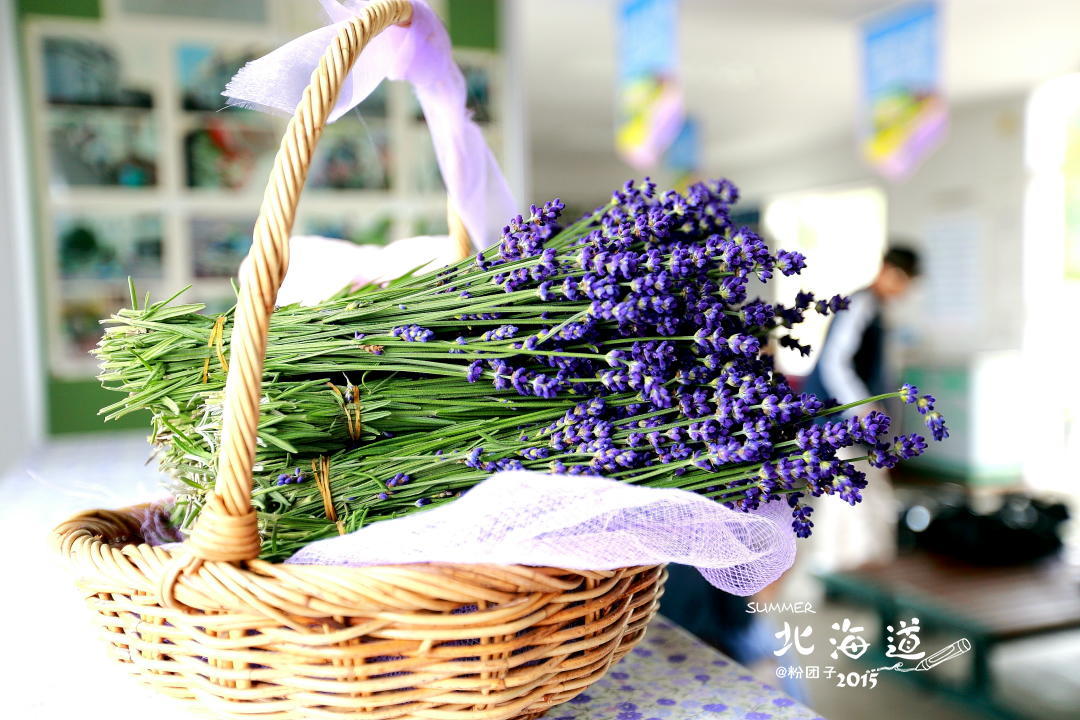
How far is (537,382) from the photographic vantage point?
1.75 feet

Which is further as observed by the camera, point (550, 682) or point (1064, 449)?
point (1064, 449)

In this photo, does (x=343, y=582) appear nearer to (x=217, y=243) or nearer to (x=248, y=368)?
(x=248, y=368)

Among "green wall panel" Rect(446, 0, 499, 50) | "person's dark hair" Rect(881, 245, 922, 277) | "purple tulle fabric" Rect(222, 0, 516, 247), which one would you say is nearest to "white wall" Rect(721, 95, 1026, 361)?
"person's dark hair" Rect(881, 245, 922, 277)

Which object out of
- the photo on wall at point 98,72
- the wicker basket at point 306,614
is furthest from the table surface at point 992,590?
the photo on wall at point 98,72

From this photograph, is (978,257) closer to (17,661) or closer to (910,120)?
(910,120)

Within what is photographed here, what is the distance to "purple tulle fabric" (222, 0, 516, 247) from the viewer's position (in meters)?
0.57

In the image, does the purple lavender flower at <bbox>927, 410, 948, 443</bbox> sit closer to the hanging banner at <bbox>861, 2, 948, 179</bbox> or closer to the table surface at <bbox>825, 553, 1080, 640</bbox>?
the table surface at <bbox>825, 553, 1080, 640</bbox>

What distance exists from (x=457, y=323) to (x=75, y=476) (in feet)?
3.99

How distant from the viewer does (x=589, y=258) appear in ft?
1.78

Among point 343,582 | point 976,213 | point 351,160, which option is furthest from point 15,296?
point 976,213

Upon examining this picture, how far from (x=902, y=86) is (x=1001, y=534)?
2.42 m

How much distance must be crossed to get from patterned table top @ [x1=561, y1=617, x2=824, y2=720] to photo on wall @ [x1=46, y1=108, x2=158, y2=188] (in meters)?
2.25

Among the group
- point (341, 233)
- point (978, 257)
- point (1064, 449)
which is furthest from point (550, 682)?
point (978, 257)

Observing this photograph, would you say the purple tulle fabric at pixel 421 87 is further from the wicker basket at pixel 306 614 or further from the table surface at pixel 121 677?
the table surface at pixel 121 677
